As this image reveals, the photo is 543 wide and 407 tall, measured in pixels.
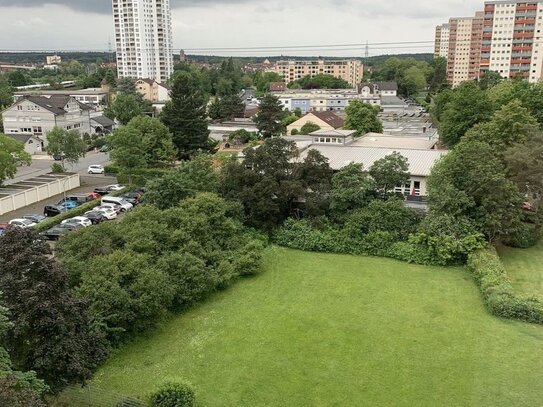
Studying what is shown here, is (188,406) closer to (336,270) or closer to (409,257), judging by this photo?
(336,270)

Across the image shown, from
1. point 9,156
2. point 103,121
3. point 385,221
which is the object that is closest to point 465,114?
point 385,221

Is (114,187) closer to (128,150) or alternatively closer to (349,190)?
(128,150)

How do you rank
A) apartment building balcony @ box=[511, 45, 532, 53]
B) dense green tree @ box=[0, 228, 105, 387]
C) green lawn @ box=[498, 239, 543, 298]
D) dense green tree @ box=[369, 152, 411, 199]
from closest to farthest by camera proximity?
dense green tree @ box=[0, 228, 105, 387] → green lawn @ box=[498, 239, 543, 298] → dense green tree @ box=[369, 152, 411, 199] → apartment building balcony @ box=[511, 45, 532, 53]

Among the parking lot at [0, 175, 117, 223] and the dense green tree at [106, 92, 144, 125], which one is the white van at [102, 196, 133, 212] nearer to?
the parking lot at [0, 175, 117, 223]

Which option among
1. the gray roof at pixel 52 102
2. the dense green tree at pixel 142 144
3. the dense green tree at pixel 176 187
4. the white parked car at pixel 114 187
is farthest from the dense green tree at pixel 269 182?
the gray roof at pixel 52 102

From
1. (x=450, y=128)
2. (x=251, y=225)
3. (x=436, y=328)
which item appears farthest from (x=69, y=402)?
(x=450, y=128)

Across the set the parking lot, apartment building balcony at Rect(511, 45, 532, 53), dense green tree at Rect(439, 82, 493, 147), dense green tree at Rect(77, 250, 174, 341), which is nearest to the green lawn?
dense green tree at Rect(77, 250, 174, 341)

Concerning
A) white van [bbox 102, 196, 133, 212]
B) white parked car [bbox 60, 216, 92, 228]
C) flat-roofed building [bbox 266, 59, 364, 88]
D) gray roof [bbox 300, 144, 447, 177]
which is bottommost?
white parked car [bbox 60, 216, 92, 228]
